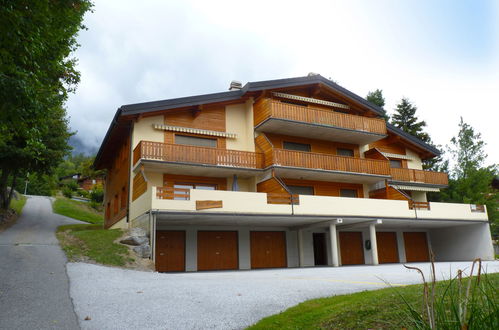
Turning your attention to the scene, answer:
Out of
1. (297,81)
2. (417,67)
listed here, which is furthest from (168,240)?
(417,67)

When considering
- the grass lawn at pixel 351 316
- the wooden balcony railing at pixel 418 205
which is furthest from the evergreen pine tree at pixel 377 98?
the grass lawn at pixel 351 316

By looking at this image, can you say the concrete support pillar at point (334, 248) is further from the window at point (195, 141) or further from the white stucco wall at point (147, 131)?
the white stucco wall at point (147, 131)

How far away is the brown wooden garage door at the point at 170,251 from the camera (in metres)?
19.6

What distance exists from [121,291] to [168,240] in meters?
10.7

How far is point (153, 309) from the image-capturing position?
741cm

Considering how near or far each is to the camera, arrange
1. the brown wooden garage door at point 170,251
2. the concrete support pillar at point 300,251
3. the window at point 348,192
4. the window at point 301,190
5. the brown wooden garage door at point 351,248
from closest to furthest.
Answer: the brown wooden garage door at point 170,251 → the concrete support pillar at point 300,251 → the window at point 301,190 → the brown wooden garage door at point 351,248 → the window at point 348,192

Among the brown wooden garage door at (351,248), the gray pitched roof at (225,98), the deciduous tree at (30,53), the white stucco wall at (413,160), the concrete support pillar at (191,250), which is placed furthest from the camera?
the white stucco wall at (413,160)

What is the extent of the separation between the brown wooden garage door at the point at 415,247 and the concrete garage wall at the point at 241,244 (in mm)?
8841

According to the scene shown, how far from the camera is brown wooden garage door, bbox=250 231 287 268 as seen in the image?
2190cm

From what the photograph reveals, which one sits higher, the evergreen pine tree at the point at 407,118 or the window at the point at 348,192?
the evergreen pine tree at the point at 407,118

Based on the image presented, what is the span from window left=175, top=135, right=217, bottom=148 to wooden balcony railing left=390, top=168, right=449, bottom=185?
1177 centimetres

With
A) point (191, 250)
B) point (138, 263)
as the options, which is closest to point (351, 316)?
point (138, 263)

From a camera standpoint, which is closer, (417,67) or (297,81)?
(417,67)

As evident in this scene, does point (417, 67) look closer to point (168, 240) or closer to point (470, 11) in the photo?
point (470, 11)
